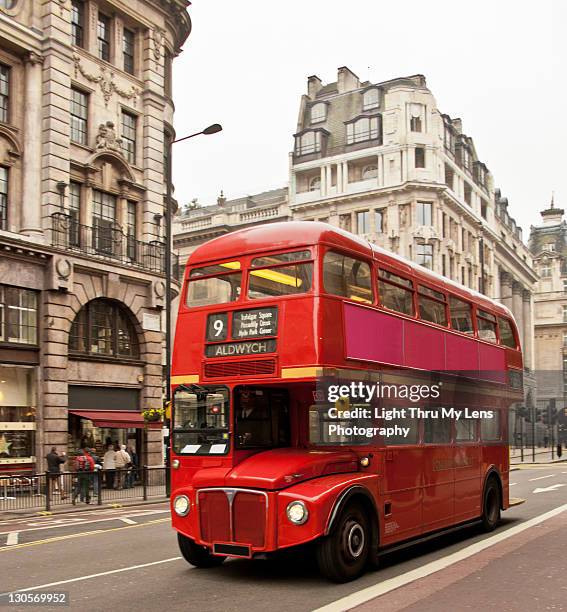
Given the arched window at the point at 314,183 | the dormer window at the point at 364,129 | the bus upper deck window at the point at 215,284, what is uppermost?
the dormer window at the point at 364,129

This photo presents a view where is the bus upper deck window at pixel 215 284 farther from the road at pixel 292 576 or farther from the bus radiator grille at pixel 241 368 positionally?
the road at pixel 292 576

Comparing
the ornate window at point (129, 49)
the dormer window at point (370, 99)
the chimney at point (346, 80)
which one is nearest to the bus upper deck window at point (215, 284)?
the ornate window at point (129, 49)

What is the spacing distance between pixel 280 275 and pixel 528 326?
89.2m

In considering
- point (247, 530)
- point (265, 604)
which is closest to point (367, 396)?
point (247, 530)

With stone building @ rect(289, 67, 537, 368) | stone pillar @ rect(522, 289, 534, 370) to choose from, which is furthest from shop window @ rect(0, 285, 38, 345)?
stone pillar @ rect(522, 289, 534, 370)

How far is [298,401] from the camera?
11008mm

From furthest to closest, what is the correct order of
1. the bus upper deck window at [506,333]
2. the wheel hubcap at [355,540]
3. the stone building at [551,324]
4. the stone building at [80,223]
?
the stone building at [551,324] < the stone building at [80,223] < the bus upper deck window at [506,333] < the wheel hubcap at [355,540]

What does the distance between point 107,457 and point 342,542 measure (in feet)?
54.5

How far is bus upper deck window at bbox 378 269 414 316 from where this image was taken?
1114 cm

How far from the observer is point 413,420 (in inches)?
457

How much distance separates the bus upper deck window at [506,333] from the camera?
15188mm

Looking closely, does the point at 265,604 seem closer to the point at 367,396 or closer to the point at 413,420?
the point at 367,396

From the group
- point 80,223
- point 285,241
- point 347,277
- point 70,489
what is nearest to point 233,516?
point 347,277

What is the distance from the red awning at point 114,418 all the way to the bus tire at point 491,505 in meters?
15.9
